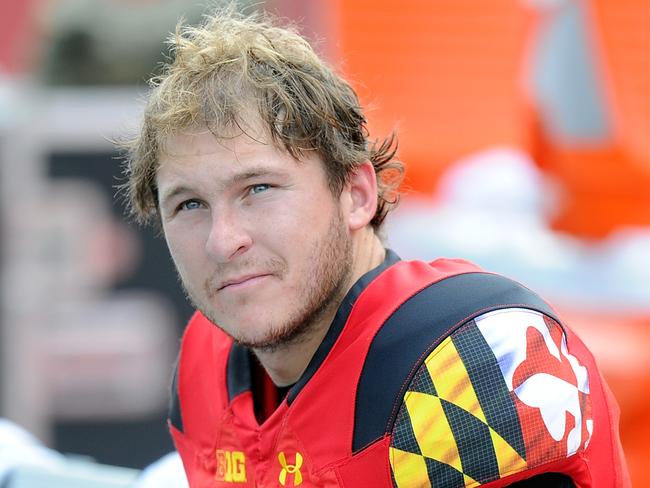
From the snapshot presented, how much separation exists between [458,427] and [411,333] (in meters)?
0.15

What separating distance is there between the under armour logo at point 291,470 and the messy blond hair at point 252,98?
389 mm

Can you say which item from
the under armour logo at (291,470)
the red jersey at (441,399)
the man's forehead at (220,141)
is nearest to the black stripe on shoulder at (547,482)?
the red jersey at (441,399)

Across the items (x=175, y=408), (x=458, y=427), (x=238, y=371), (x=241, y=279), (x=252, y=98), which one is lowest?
(x=175, y=408)

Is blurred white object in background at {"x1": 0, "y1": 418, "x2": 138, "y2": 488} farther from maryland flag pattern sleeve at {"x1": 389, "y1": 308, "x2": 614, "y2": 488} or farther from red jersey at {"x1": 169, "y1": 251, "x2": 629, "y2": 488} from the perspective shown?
maryland flag pattern sleeve at {"x1": 389, "y1": 308, "x2": 614, "y2": 488}

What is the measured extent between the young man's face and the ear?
0.15ft

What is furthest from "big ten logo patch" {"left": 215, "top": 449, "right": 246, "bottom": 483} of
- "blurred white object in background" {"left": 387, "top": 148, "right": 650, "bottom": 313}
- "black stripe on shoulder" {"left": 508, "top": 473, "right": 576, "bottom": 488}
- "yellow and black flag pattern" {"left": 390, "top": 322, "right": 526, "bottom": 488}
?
"blurred white object in background" {"left": 387, "top": 148, "right": 650, "bottom": 313}

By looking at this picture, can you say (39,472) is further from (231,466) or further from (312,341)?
(312,341)

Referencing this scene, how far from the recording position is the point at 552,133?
399 cm

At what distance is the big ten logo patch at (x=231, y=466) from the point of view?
1700 millimetres

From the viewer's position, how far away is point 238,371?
1.83 meters

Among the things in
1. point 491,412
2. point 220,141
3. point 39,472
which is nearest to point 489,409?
point 491,412

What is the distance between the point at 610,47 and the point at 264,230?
2.85 metres

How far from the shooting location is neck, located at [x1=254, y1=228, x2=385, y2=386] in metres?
1.67

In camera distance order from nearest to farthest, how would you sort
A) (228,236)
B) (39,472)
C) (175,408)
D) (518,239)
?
(228,236), (175,408), (39,472), (518,239)
